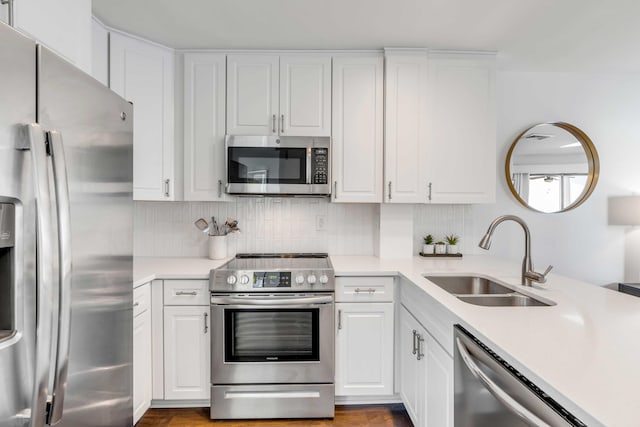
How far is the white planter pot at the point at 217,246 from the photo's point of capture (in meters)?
Answer: 2.63

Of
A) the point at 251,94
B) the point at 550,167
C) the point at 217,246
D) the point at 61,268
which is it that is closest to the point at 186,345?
the point at 217,246

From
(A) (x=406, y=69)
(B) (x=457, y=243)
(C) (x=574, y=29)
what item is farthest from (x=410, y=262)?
(C) (x=574, y=29)

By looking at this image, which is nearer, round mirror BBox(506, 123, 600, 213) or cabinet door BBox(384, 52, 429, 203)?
cabinet door BBox(384, 52, 429, 203)

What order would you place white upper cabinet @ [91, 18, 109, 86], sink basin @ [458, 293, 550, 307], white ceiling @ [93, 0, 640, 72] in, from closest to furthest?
sink basin @ [458, 293, 550, 307], white ceiling @ [93, 0, 640, 72], white upper cabinet @ [91, 18, 109, 86]

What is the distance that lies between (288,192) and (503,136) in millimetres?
1766

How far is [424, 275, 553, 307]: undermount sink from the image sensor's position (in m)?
1.67

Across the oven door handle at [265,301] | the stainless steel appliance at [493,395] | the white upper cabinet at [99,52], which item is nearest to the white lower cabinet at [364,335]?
the oven door handle at [265,301]

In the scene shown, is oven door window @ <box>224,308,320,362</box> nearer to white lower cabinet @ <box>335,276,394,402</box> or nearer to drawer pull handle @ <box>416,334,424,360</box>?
white lower cabinet @ <box>335,276,394,402</box>

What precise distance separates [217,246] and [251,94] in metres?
1.11

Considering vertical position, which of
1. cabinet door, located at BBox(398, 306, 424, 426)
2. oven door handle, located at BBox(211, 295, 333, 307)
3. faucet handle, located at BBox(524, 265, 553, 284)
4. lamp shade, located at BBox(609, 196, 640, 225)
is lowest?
cabinet door, located at BBox(398, 306, 424, 426)

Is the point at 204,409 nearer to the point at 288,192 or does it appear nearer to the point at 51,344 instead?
→ the point at 288,192

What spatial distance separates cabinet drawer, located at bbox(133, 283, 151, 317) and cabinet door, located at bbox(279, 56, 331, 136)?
130 cm

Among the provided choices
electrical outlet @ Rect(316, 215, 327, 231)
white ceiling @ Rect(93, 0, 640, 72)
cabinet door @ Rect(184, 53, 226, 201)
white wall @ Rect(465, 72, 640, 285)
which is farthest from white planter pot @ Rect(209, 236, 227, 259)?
white wall @ Rect(465, 72, 640, 285)

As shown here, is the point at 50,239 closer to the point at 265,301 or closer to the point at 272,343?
the point at 265,301
